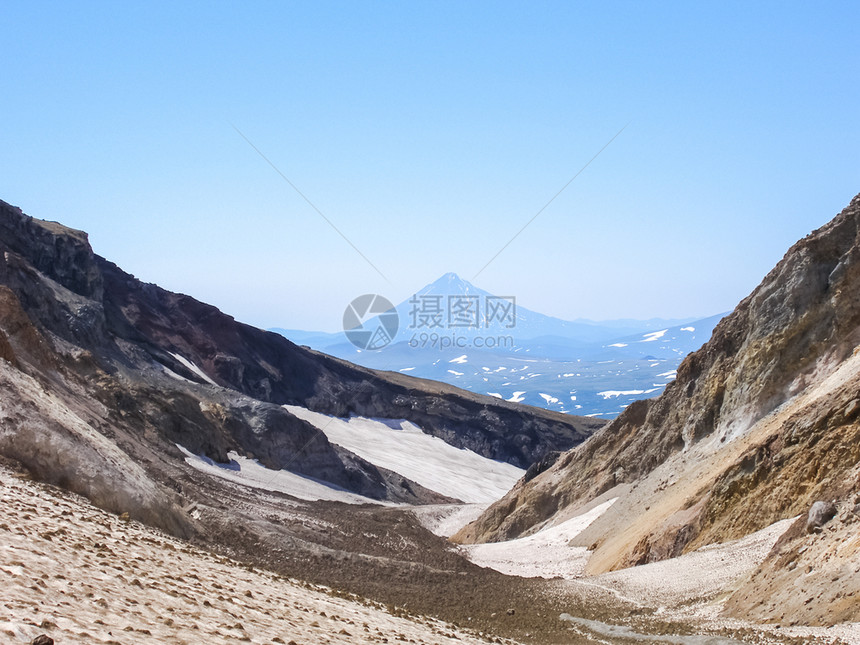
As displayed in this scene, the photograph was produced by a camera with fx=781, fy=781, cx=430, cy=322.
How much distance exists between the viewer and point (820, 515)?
15.2 m

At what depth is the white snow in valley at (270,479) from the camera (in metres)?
38.7

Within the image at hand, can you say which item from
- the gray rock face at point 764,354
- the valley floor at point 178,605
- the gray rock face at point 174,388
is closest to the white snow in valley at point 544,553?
the gray rock face at point 764,354

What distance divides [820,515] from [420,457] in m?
62.0

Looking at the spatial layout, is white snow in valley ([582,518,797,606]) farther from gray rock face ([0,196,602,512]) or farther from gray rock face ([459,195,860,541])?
gray rock face ([0,196,602,512])

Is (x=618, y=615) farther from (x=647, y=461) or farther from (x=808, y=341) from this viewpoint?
(x=647, y=461)

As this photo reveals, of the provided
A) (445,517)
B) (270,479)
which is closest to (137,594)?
(270,479)

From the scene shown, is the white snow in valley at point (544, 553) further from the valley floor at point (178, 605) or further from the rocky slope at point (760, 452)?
the valley floor at point (178, 605)

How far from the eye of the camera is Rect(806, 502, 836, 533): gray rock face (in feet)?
49.4

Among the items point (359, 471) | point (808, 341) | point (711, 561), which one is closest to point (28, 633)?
point (711, 561)

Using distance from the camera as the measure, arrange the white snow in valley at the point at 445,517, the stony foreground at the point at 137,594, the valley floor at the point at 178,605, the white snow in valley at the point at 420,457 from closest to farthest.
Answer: the stony foreground at the point at 137,594
the valley floor at the point at 178,605
the white snow in valley at the point at 445,517
the white snow in valley at the point at 420,457

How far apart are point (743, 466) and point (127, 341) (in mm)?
44534

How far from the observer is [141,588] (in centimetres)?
970

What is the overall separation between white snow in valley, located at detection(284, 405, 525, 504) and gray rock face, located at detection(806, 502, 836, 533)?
50090 mm

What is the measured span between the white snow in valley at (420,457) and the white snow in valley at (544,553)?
2911 centimetres
